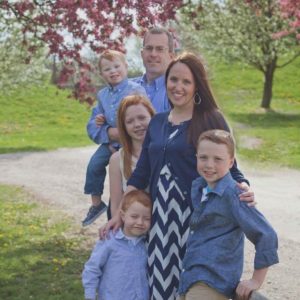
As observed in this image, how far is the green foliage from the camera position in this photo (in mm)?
24484

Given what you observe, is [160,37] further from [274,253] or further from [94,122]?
[274,253]

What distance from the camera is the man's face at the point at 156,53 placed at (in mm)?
4977

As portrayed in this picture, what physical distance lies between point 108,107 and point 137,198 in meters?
1.56

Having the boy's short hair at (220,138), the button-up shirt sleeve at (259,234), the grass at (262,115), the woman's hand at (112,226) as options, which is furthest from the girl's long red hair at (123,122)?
the button-up shirt sleeve at (259,234)

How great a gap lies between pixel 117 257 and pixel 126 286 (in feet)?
0.63

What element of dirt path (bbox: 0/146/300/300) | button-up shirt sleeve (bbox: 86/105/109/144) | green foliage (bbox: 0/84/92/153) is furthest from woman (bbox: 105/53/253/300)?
green foliage (bbox: 0/84/92/153)

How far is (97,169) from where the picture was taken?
6.59 metres

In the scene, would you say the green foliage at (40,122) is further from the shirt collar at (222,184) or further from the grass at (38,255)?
the shirt collar at (222,184)

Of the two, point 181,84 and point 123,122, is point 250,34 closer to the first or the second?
point 123,122

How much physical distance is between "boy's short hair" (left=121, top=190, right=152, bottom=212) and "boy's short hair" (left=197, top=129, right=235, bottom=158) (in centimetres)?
64

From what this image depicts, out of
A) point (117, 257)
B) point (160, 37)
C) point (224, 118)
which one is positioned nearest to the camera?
point (224, 118)

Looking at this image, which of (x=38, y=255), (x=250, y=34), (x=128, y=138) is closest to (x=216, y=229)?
(x=128, y=138)

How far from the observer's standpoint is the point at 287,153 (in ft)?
63.4

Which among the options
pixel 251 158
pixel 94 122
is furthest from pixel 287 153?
pixel 94 122
